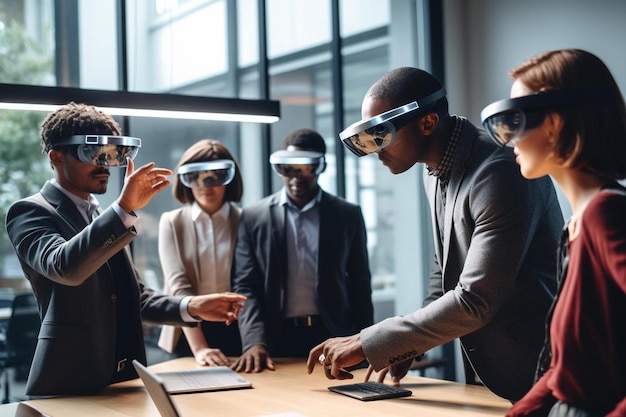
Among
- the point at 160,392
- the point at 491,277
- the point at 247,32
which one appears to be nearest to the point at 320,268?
the point at 491,277

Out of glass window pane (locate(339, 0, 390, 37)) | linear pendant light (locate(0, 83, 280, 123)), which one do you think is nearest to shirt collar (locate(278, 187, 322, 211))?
linear pendant light (locate(0, 83, 280, 123))

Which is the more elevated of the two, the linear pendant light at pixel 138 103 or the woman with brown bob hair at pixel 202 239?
the linear pendant light at pixel 138 103

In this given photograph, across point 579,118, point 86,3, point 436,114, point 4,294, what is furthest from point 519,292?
point 4,294

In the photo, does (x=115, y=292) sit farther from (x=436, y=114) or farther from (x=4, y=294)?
(x=4, y=294)

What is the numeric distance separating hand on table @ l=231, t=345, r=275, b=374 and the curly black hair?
1.02 m

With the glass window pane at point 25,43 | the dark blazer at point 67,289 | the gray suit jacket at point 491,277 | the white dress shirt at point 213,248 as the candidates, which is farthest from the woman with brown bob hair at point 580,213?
the glass window pane at point 25,43

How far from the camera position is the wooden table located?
2174 mm

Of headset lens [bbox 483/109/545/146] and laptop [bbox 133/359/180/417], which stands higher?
headset lens [bbox 483/109/545/146]

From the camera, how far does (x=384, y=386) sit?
2465 mm

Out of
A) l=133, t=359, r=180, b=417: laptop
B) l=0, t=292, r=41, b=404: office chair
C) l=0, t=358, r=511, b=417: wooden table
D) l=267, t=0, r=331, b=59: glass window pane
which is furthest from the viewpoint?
l=267, t=0, r=331, b=59: glass window pane

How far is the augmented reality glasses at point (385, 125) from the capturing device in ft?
7.23

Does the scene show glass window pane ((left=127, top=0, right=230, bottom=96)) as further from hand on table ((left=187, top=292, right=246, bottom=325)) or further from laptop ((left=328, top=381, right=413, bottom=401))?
laptop ((left=328, top=381, right=413, bottom=401))

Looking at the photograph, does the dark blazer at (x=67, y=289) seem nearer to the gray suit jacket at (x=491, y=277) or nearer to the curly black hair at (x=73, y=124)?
the curly black hair at (x=73, y=124)

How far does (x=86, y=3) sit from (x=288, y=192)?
200cm
